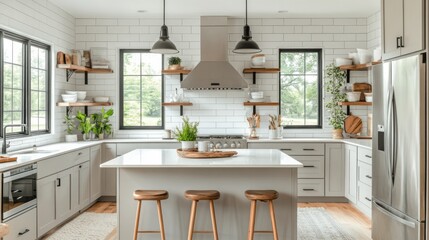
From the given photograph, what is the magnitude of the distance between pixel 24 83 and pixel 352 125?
4.86m

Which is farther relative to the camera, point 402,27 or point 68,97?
point 68,97

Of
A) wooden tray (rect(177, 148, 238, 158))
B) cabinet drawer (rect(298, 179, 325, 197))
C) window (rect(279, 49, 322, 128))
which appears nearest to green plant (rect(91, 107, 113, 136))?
window (rect(279, 49, 322, 128))

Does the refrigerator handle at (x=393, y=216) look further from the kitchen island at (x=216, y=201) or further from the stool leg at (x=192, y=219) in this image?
the stool leg at (x=192, y=219)

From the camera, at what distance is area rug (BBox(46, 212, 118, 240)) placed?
4.86m

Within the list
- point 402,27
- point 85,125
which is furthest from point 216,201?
point 85,125

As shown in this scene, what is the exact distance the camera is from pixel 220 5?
6.39 m

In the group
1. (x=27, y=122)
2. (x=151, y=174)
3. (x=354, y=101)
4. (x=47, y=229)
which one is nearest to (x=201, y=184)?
(x=151, y=174)

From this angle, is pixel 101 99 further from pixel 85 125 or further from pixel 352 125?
pixel 352 125

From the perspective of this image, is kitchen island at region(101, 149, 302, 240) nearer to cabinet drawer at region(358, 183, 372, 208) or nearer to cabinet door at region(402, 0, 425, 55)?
cabinet door at region(402, 0, 425, 55)

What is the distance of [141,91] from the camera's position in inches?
291

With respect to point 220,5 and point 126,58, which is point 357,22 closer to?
point 220,5

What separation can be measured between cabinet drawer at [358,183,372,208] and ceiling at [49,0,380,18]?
101 inches

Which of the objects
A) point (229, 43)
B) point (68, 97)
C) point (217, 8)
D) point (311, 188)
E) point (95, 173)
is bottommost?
point (311, 188)

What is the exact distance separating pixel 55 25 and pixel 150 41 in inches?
59.7
